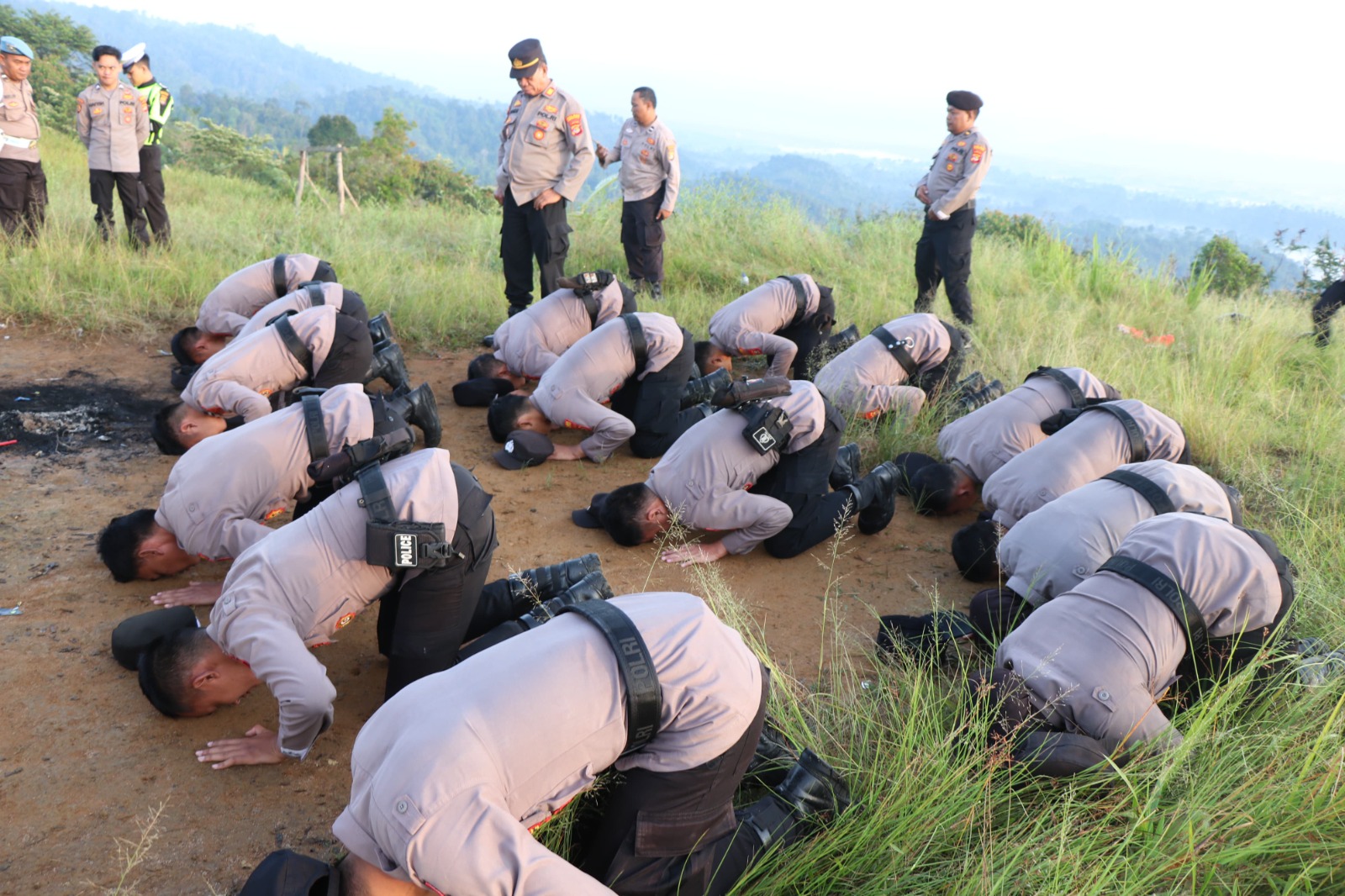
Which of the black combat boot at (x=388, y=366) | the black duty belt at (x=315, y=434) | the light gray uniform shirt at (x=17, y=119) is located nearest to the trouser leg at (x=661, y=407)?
the black combat boot at (x=388, y=366)

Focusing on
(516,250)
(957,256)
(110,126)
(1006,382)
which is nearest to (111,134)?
(110,126)

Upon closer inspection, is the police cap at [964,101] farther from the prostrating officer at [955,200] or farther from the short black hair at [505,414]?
the short black hair at [505,414]

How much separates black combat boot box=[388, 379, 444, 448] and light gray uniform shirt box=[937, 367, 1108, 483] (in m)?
2.72

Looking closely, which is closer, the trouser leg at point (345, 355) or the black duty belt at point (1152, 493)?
the black duty belt at point (1152, 493)

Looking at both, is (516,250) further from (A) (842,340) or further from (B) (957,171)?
(B) (957,171)

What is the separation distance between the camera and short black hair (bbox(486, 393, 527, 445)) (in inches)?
193

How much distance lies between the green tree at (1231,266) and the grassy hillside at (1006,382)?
4232 mm

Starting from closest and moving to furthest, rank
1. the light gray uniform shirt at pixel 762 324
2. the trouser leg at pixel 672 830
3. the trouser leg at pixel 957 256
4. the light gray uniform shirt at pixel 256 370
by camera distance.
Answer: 1. the trouser leg at pixel 672 830
2. the light gray uniform shirt at pixel 256 370
3. the light gray uniform shirt at pixel 762 324
4. the trouser leg at pixel 957 256

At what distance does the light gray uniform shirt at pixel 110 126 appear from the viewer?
291 inches

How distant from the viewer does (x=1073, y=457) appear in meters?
3.78

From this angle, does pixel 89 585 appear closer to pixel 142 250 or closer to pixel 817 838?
pixel 817 838

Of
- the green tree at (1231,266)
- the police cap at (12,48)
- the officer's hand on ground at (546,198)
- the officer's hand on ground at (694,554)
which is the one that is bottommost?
the officer's hand on ground at (694,554)

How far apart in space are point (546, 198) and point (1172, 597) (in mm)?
5305

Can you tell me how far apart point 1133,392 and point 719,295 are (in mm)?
3724
